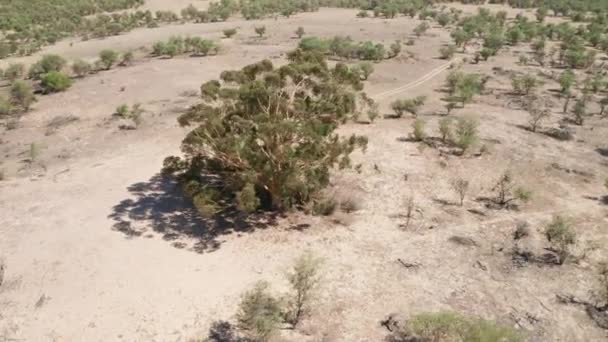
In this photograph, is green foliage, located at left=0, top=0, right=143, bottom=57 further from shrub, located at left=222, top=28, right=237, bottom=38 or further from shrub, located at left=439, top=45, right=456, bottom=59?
shrub, located at left=439, top=45, right=456, bottom=59

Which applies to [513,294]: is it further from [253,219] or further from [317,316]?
[253,219]

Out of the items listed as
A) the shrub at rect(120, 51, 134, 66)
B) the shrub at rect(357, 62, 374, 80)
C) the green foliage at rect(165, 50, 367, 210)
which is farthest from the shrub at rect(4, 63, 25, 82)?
the shrub at rect(357, 62, 374, 80)

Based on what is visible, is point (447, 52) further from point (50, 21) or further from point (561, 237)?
point (50, 21)

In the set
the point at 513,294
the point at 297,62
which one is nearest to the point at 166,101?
the point at 297,62

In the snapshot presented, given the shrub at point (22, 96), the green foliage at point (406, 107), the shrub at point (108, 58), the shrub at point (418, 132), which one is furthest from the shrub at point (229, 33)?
the shrub at point (418, 132)

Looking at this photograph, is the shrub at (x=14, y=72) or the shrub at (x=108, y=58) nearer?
the shrub at (x=14, y=72)

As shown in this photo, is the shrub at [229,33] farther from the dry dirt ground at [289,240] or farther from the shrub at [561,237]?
the shrub at [561,237]

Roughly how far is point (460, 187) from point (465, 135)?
6.10m

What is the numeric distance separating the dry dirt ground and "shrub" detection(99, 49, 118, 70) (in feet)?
49.6

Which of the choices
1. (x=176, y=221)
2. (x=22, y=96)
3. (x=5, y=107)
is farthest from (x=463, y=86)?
(x=5, y=107)

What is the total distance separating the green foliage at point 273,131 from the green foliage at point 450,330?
724 cm

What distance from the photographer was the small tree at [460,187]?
22781mm

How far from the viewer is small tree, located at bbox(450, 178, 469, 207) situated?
22.8 meters

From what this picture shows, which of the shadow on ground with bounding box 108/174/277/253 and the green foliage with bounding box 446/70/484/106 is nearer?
the shadow on ground with bounding box 108/174/277/253
